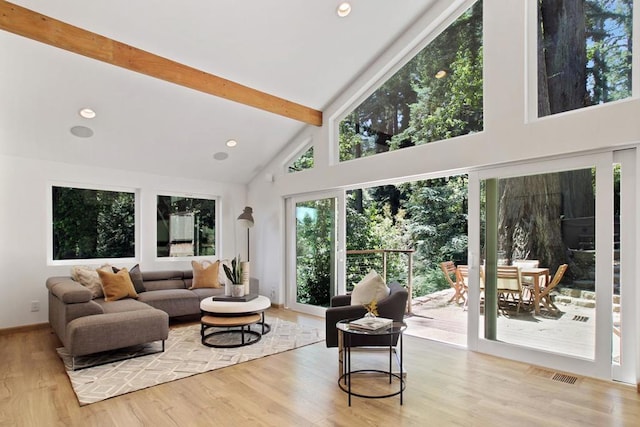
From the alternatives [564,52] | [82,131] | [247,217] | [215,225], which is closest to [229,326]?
[247,217]

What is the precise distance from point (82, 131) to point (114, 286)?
2.04 metres

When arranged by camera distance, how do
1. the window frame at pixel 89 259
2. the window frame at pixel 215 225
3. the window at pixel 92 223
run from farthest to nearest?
the window frame at pixel 215 225 < the window at pixel 92 223 < the window frame at pixel 89 259

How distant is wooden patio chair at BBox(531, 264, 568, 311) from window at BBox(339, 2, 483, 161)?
1.62m

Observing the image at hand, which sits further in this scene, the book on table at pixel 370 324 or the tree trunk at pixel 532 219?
the tree trunk at pixel 532 219

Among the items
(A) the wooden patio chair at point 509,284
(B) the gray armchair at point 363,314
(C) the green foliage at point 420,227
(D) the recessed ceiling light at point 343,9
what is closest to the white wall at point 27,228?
(B) the gray armchair at point 363,314

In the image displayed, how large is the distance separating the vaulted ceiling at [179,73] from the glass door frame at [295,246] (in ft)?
4.03

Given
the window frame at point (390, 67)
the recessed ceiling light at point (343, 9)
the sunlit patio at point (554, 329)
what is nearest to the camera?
the sunlit patio at point (554, 329)

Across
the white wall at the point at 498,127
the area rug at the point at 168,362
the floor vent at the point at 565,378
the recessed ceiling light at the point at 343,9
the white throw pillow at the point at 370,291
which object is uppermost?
the recessed ceiling light at the point at 343,9

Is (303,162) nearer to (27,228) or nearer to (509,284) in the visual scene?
(509,284)

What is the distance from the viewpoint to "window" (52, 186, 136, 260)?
17.4 ft

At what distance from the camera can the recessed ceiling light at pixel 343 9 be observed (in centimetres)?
378

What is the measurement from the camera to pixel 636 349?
9.99 ft

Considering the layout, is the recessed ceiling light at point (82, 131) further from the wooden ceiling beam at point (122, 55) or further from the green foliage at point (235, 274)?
the green foliage at point (235, 274)

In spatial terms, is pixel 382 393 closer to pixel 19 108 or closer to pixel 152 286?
pixel 152 286
